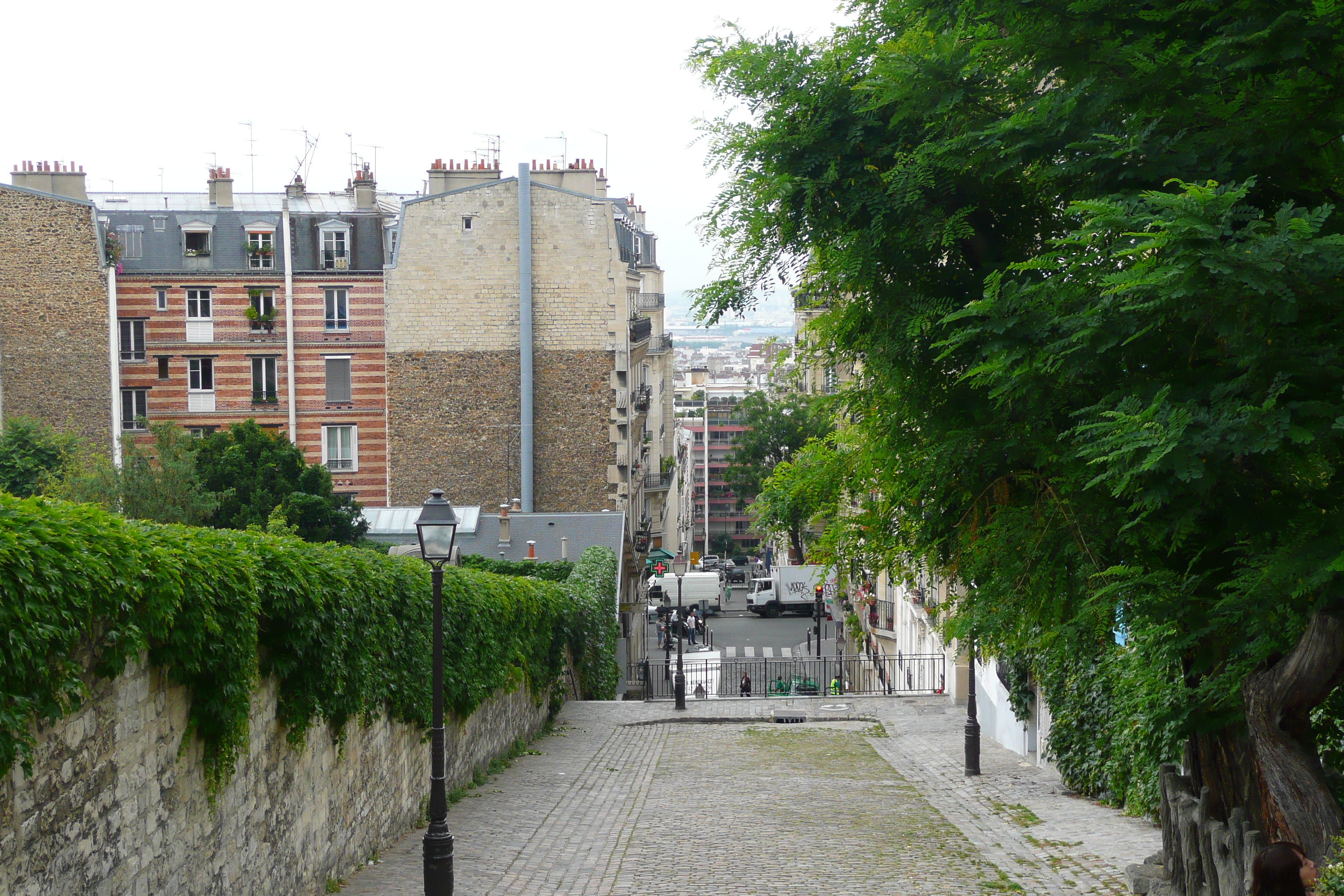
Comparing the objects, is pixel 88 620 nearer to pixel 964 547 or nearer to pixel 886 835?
pixel 964 547

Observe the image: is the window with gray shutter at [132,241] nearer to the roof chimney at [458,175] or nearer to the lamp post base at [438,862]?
the roof chimney at [458,175]

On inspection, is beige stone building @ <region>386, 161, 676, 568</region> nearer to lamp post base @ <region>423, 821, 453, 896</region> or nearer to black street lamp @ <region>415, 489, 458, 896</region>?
black street lamp @ <region>415, 489, 458, 896</region>

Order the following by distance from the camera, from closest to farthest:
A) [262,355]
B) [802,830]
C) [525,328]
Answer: [802,830]
[525,328]
[262,355]

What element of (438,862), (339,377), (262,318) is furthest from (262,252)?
(438,862)

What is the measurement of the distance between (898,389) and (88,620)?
6.65 metres

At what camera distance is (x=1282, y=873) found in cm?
573

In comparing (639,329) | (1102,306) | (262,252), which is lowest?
(1102,306)

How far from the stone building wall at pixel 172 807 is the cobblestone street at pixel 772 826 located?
77cm

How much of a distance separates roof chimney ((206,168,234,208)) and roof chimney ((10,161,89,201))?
5798 millimetres

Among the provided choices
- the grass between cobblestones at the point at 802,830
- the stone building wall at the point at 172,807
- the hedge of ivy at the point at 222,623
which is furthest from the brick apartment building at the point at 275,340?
the stone building wall at the point at 172,807

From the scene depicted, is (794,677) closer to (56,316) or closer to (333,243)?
(333,243)

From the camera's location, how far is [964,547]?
1084cm

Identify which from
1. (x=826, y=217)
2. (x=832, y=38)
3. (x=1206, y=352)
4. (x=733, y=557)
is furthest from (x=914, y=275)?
(x=733, y=557)

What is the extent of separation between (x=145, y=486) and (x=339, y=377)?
1006cm
